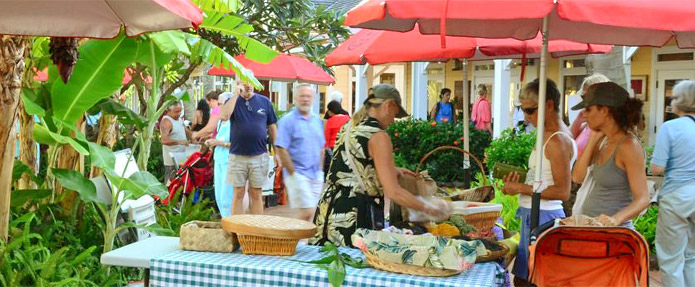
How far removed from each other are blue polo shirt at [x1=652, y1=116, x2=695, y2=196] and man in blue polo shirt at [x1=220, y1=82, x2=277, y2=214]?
490 cm

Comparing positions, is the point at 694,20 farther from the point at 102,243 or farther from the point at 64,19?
the point at 102,243

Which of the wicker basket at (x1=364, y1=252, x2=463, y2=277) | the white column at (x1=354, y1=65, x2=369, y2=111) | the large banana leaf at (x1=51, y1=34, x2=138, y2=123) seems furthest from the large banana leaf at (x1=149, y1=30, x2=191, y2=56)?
the white column at (x1=354, y1=65, x2=369, y2=111)

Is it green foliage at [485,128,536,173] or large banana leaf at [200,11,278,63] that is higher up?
large banana leaf at [200,11,278,63]

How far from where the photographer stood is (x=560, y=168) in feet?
18.0

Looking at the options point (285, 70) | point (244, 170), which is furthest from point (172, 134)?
point (244, 170)

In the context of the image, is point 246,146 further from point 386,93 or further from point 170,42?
point 386,93

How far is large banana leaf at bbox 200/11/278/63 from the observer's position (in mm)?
7395

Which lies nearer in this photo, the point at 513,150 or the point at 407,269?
the point at 407,269

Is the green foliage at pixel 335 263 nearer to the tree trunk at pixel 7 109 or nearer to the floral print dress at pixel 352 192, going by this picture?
the floral print dress at pixel 352 192

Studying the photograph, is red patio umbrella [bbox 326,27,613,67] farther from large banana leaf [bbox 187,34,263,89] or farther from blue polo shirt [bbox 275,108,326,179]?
blue polo shirt [bbox 275,108,326,179]

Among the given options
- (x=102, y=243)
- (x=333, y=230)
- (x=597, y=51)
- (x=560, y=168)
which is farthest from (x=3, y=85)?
(x=597, y=51)

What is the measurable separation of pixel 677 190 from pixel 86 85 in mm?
4245

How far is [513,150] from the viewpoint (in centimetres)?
1145

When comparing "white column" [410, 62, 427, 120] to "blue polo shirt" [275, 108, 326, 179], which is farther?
"white column" [410, 62, 427, 120]
